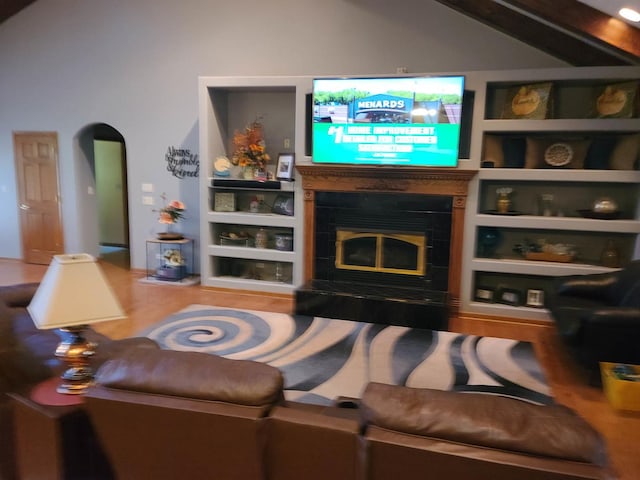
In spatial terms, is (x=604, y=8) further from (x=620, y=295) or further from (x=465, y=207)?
(x=620, y=295)

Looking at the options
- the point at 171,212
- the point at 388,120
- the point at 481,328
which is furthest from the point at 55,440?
the point at 171,212

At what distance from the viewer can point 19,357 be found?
6.84ft

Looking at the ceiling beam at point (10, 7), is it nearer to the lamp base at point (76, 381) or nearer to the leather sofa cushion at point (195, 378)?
the lamp base at point (76, 381)

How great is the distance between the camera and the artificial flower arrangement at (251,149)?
5566mm

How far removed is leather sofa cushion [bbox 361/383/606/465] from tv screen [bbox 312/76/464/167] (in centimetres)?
371

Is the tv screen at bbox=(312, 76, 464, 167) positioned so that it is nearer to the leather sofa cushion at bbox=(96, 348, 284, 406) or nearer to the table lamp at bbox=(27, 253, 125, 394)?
the table lamp at bbox=(27, 253, 125, 394)

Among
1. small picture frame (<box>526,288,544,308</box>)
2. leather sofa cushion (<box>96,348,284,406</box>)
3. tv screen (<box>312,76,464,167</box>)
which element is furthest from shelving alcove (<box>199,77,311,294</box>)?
leather sofa cushion (<box>96,348,284,406</box>)

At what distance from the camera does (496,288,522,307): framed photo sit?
4969mm

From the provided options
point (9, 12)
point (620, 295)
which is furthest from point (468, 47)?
point (9, 12)

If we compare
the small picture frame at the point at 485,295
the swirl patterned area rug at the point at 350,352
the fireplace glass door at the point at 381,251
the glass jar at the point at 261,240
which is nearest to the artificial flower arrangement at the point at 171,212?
the glass jar at the point at 261,240

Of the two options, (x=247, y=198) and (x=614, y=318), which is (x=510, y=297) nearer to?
(x=614, y=318)

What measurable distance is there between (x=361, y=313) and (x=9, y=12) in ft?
21.6

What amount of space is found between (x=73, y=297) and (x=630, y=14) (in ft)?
14.0

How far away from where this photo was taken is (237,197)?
5980mm
